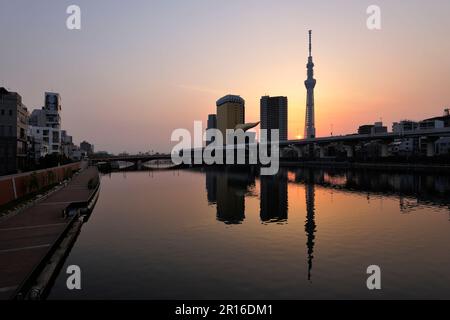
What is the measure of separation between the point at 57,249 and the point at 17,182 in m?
20.2

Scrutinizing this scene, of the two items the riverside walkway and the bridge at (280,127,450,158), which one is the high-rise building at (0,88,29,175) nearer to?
the riverside walkway

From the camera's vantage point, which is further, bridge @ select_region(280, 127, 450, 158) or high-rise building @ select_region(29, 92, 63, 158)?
high-rise building @ select_region(29, 92, 63, 158)

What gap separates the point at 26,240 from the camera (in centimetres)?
1822

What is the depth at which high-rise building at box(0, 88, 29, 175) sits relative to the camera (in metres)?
58.3

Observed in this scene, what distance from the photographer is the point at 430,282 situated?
1539 cm

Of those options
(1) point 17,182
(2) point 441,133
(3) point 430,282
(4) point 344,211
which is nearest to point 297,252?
(3) point 430,282

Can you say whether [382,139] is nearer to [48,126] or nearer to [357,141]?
[357,141]

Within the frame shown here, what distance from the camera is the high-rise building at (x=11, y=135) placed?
191 feet

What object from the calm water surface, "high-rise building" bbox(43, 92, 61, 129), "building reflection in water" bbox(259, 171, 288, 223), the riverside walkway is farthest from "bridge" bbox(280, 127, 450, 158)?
the riverside walkway

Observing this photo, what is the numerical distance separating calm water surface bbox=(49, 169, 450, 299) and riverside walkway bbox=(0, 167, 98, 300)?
1.73m

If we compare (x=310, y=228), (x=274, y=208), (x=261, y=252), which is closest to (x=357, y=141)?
(x=274, y=208)

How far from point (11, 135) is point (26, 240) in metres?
56.3

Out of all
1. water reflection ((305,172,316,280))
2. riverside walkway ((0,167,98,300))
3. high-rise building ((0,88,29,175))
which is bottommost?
water reflection ((305,172,316,280))

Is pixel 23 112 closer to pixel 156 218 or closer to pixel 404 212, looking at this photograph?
pixel 156 218
